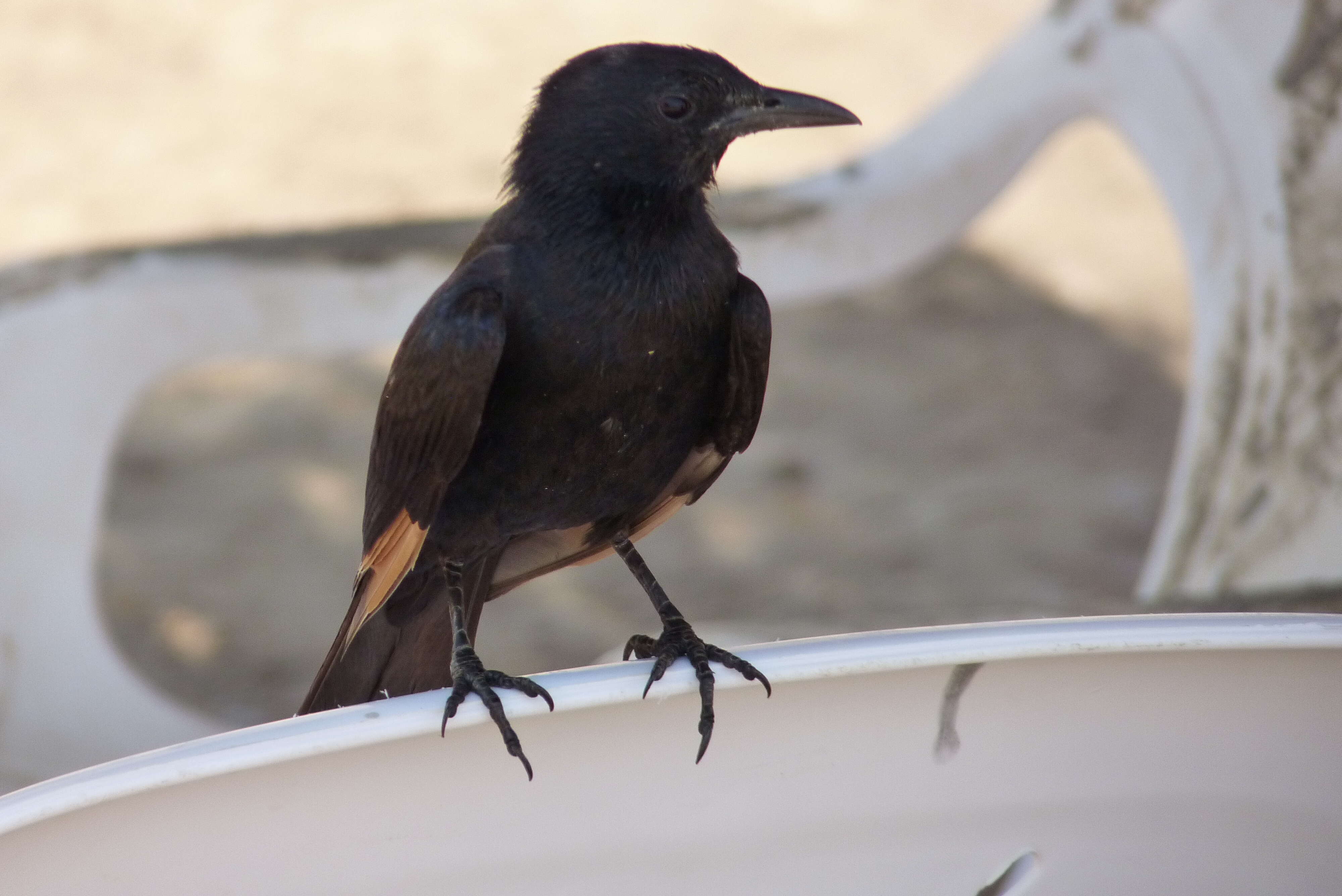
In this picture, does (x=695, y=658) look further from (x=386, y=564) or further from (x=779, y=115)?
(x=779, y=115)

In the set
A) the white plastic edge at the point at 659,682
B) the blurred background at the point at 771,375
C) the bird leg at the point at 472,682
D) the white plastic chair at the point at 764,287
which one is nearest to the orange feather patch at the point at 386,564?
the bird leg at the point at 472,682

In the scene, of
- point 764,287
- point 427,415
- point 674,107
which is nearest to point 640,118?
point 674,107

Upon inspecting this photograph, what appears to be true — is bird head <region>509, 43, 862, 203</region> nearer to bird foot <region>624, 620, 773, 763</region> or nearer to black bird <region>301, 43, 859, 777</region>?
black bird <region>301, 43, 859, 777</region>

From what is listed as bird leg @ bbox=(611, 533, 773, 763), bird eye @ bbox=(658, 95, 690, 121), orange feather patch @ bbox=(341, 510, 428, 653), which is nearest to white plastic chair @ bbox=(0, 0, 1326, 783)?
bird leg @ bbox=(611, 533, 773, 763)

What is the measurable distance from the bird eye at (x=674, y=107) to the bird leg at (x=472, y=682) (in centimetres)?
76

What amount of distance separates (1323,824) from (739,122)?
1184 millimetres

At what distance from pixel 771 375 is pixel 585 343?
3800mm

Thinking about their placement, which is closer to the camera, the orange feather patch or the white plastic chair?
the orange feather patch

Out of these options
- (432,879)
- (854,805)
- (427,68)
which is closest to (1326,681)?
(854,805)

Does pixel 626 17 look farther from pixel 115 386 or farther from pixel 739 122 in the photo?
pixel 739 122

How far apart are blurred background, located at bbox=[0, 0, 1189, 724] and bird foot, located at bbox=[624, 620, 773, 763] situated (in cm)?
111

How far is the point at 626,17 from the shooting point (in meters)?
7.77

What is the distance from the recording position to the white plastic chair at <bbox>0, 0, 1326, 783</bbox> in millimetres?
3086

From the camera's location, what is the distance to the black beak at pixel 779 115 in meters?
2.12
